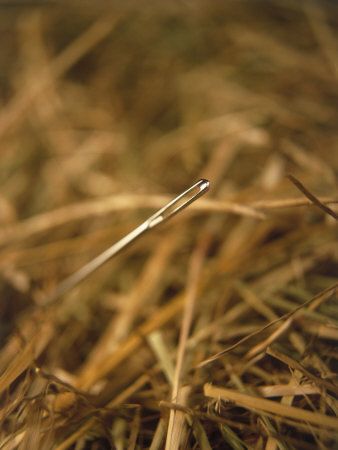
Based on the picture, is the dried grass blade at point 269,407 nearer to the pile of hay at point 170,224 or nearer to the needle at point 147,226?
the pile of hay at point 170,224

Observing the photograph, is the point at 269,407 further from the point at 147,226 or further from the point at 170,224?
Result: the point at 170,224

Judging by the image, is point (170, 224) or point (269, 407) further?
point (170, 224)

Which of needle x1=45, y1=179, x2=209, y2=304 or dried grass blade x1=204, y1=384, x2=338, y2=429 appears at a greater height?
needle x1=45, y1=179, x2=209, y2=304

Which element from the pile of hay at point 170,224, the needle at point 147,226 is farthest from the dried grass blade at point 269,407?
the needle at point 147,226

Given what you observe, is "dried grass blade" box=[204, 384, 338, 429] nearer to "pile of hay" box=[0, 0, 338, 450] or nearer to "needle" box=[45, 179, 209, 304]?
"pile of hay" box=[0, 0, 338, 450]

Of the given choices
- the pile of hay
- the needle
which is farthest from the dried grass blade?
the needle

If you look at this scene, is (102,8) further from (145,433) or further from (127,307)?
(145,433)

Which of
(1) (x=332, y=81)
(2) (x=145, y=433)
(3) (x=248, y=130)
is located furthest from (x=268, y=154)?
(2) (x=145, y=433)

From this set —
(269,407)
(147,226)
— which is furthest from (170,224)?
(269,407)

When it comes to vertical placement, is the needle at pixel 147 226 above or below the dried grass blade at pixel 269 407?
above
